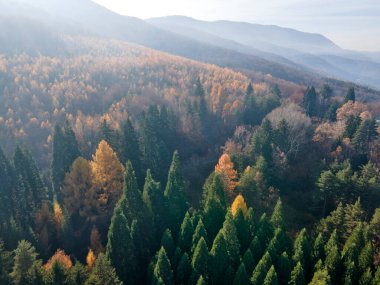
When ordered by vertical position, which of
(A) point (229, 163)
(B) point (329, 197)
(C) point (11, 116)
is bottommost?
(C) point (11, 116)

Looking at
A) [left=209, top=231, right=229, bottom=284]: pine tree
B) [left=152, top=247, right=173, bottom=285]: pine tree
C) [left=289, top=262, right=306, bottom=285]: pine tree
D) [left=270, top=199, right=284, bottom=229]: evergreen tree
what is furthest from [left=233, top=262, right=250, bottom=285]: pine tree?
[left=270, top=199, right=284, bottom=229]: evergreen tree

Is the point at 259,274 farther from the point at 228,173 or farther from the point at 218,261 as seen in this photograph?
the point at 228,173

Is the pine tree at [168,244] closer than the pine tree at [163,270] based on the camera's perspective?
No

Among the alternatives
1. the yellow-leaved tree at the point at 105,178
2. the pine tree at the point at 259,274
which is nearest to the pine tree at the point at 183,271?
the pine tree at the point at 259,274

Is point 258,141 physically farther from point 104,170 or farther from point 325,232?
point 104,170

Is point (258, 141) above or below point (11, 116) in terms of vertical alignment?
above

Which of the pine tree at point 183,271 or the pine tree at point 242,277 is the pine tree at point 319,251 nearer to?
the pine tree at point 242,277

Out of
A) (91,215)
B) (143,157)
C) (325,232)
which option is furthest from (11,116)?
(325,232)
